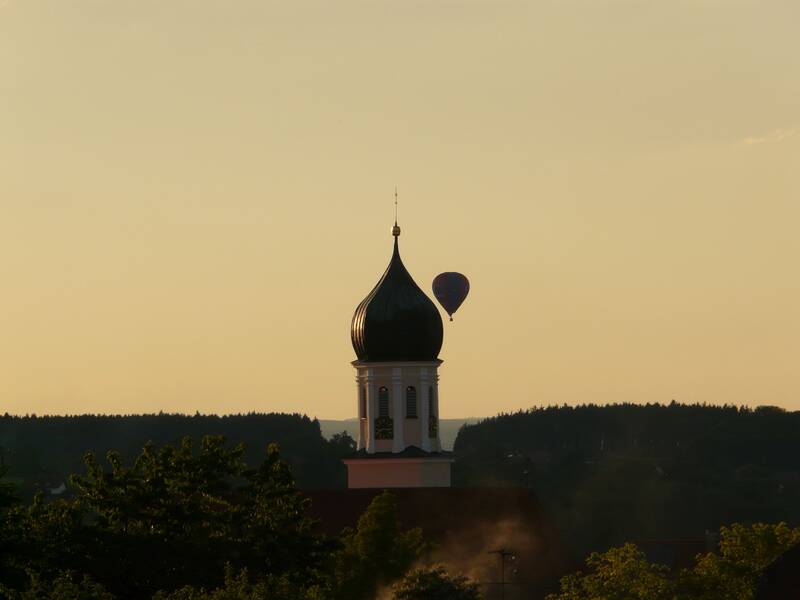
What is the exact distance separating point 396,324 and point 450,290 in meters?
8.80

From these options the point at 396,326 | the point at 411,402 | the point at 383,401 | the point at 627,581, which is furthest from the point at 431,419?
the point at 627,581

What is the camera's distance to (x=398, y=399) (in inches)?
4577

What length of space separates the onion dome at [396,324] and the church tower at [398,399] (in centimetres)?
4

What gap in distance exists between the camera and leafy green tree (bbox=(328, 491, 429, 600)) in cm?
8825

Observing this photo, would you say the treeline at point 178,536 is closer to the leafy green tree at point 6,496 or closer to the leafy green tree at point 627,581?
A: the leafy green tree at point 6,496

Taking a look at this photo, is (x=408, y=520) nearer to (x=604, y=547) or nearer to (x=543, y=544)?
(x=543, y=544)

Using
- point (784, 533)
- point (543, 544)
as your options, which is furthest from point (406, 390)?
point (784, 533)

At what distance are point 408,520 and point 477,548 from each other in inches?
118

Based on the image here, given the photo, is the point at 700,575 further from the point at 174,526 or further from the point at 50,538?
the point at 50,538

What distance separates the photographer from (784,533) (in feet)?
316

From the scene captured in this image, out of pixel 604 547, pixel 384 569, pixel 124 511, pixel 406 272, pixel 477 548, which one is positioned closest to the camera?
pixel 124 511

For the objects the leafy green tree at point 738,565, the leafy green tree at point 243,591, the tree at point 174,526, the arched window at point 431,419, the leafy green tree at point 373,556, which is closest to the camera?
the leafy green tree at point 243,591

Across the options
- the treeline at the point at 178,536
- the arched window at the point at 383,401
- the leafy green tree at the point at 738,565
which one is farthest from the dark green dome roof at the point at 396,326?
the treeline at the point at 178,536

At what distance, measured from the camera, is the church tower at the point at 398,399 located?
116 m
